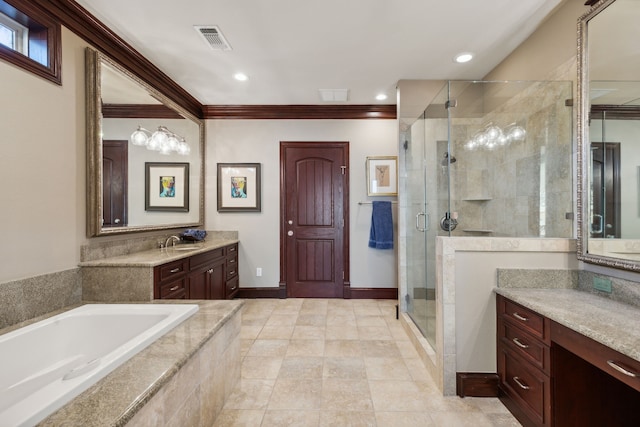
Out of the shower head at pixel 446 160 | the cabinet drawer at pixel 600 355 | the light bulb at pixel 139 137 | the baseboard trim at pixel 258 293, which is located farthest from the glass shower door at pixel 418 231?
the light bulb at pixel 139 137

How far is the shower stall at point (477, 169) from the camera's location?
2.08 metres

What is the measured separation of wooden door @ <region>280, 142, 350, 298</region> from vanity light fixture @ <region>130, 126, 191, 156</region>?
1.24 metres

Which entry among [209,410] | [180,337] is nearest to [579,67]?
[180,337]

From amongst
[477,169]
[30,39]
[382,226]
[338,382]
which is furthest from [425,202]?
[30,39]

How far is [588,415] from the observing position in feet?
4.55

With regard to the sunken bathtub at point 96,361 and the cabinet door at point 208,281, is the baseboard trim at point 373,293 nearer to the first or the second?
the cabinet door at point 208,281

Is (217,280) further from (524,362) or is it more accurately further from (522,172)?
(522,172)

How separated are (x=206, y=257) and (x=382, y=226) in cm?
215

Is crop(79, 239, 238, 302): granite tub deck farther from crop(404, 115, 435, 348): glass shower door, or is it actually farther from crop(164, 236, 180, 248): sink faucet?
crop(404, 115, 435, 348): glass shower door

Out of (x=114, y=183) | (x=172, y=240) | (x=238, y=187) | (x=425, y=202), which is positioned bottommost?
(x=172, y=240)

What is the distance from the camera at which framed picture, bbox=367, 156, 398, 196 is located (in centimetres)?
385

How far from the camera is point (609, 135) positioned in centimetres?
164

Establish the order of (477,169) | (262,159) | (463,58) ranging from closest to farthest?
(463,58), (477,169), (262,159)

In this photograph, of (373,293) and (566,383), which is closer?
(566,383)
